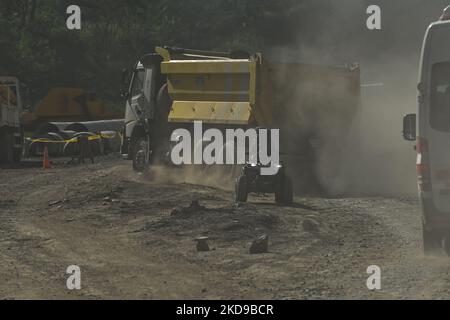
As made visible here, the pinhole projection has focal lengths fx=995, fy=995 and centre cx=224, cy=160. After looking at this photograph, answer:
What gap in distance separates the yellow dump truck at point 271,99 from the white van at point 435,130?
9.91 metres

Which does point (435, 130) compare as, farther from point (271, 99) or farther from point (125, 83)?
point (125, 83)

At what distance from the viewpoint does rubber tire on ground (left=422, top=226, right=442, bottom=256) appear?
1154cm

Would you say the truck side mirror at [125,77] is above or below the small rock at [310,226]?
above

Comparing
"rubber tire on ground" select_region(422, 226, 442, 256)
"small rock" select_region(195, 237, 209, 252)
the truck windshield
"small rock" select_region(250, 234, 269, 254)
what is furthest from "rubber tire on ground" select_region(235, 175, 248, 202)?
the truck windshield

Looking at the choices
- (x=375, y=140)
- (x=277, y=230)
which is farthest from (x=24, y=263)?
(x=375, y=140)

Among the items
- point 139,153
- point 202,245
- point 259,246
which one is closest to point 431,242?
point 259,246

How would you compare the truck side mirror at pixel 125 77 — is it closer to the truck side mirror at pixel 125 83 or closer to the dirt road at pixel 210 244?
the truck side mirror at pixel 125 83

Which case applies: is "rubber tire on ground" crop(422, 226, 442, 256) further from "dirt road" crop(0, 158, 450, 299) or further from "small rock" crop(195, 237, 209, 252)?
"small rock" crop(195, 237, 209, 252)

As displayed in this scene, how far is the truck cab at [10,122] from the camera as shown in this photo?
33969 mm

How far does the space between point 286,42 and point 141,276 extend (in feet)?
168

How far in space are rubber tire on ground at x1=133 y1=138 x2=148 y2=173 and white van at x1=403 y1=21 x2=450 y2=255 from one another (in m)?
14.4

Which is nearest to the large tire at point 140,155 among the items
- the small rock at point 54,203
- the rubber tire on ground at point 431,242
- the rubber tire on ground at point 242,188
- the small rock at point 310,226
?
the small rock at point 54,203

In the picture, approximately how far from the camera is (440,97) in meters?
11.4
